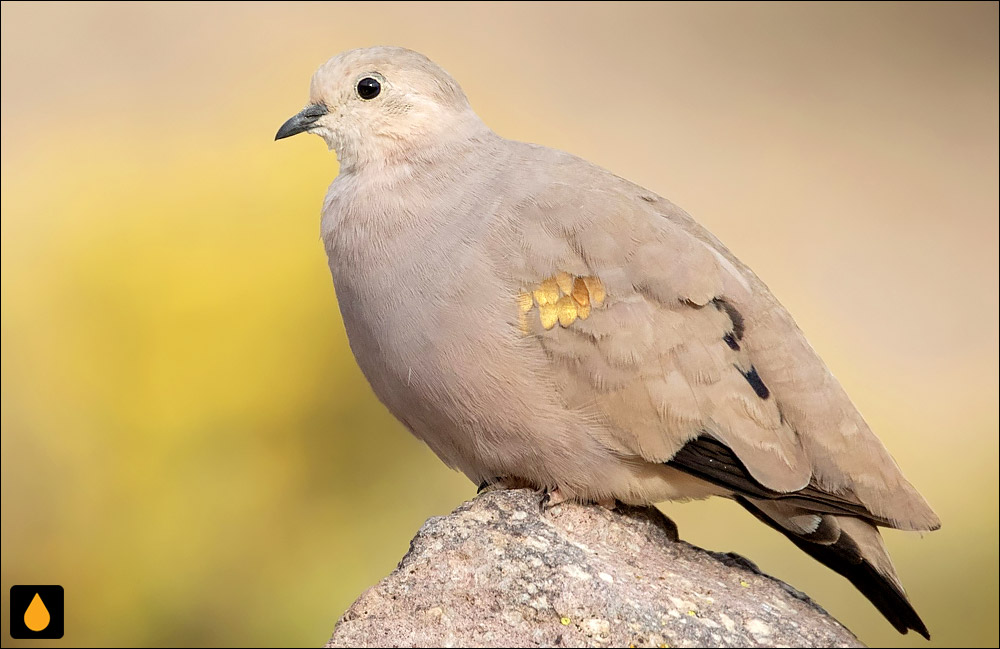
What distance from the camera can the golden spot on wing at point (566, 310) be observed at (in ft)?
9.32

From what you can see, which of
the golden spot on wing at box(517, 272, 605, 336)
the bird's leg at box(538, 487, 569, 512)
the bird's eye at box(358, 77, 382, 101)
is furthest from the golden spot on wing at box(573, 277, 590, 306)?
the bird's eye at box(358, 77, 382, 101)

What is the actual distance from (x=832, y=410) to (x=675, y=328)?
47 cm

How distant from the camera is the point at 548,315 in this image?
9.30 ft

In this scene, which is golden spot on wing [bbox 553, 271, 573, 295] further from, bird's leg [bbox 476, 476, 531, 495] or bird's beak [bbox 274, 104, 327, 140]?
bird's beak [bbox 274, 104, 327, 140]

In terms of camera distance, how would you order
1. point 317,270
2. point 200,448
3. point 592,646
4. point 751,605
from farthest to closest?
1. point 317,270
2. point 200,448
3. point 751,605
4. point 592,646

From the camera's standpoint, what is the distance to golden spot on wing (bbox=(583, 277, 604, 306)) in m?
2.86

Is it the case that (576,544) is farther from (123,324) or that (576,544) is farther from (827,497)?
(123,324)

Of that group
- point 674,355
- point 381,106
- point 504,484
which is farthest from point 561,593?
point 381,106

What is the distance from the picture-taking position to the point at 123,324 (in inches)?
207

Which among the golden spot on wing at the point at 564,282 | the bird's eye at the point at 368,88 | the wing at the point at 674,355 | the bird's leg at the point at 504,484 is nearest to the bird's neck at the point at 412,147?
the bird's eye at the point at 368,88

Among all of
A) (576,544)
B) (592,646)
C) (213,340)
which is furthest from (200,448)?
(592,646)

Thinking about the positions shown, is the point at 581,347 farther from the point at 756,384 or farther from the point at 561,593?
the point at 561,593

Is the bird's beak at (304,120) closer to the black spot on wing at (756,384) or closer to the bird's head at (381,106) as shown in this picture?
the bird's head at (381,106)

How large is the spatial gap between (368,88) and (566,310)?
32.2 inches
